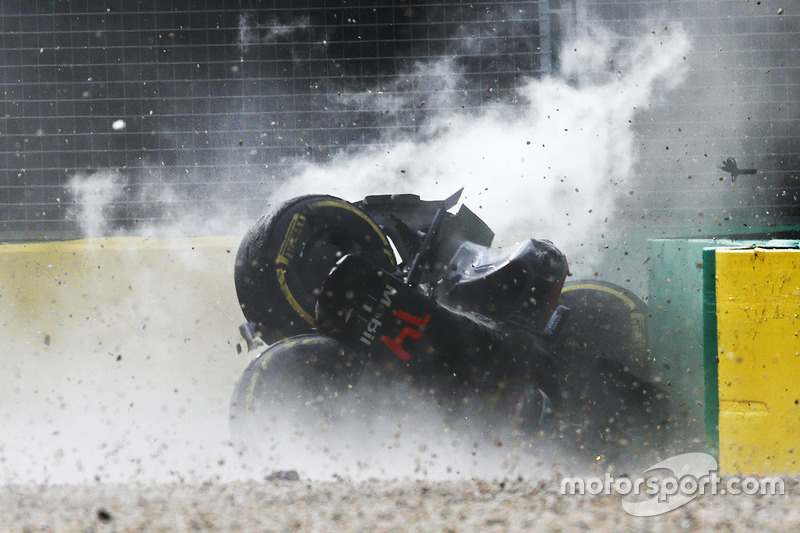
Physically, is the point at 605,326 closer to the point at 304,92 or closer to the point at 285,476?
the point at 285,476

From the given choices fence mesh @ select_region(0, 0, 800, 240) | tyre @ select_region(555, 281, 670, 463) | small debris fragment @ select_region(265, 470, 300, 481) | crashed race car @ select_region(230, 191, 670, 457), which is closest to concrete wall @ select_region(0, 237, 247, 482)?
crashed race car @ select_region(230, 191, 670, 457)

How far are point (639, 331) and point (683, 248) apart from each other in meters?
0.54

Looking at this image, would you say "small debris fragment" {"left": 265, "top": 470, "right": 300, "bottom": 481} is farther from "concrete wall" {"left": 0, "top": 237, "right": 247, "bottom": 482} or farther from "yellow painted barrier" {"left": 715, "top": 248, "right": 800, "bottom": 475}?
"yellow painted barrier" {"left": 715, "top": 248, "right": 800, "bottom": 475}

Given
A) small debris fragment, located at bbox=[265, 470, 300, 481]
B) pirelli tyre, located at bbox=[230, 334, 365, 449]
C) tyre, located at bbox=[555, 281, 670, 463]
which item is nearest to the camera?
small debris fragment, located at bbox=[265, 470, 300, 481]

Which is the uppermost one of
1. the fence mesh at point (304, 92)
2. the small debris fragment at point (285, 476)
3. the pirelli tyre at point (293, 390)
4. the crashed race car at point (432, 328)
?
the fence mesh at point (304, 92)

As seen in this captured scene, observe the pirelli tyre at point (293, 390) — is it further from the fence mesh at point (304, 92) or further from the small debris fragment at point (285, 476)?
the fence mesh at point (304, 92)

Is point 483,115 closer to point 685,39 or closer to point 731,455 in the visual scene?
point 685,39

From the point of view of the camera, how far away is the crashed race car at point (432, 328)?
12.1 feet

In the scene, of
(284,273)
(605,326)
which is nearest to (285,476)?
(284,273)

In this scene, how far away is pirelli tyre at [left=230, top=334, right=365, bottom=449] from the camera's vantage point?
359cm

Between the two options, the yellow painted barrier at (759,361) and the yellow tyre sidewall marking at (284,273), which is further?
the yellow tyre sidewall marking at (284,273)

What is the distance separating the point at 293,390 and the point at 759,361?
1915 millimetres

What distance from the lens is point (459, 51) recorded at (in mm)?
6492

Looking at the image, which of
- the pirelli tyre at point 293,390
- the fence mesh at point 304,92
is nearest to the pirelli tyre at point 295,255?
the pirelli tyre at point 293,390
